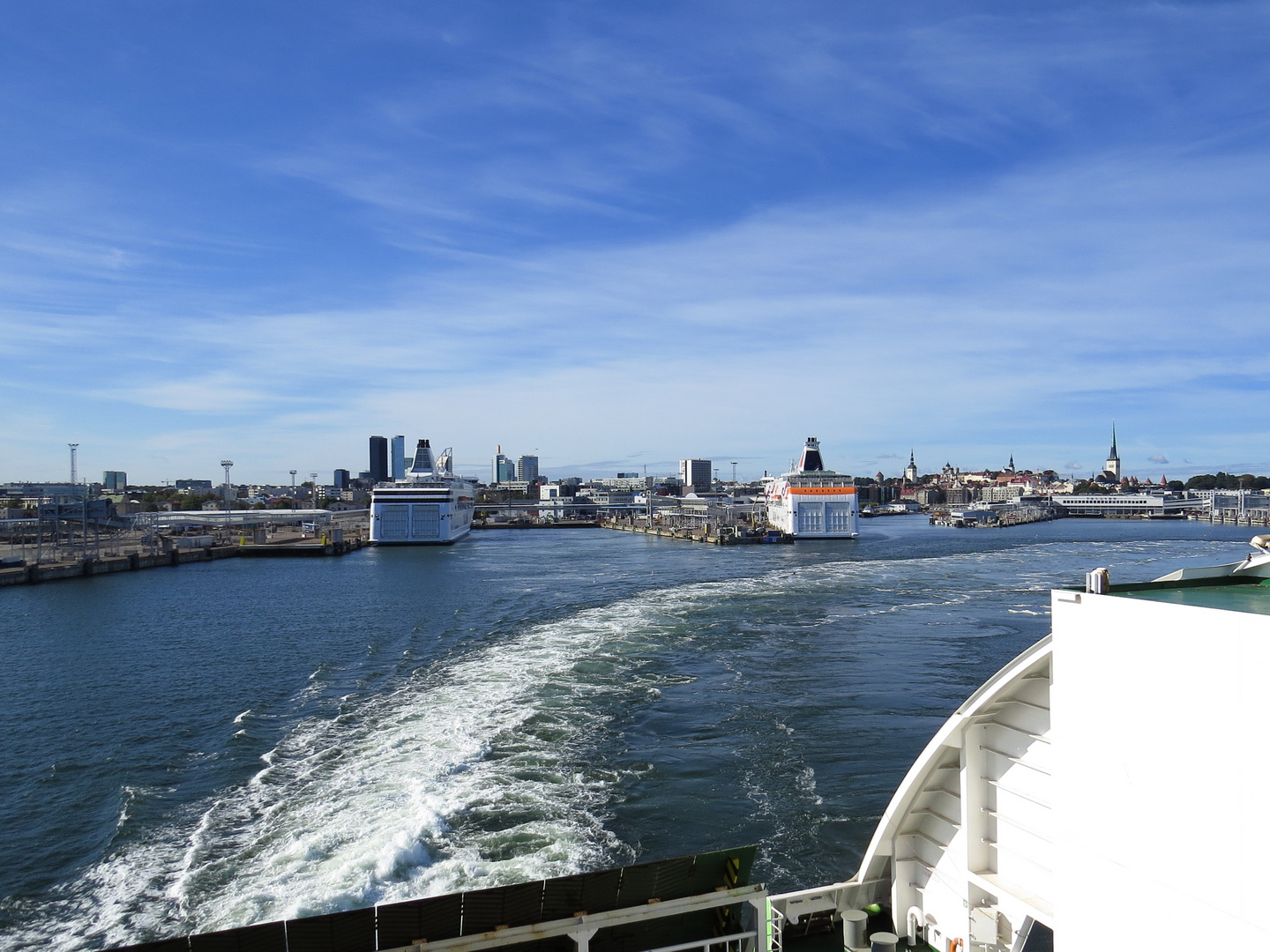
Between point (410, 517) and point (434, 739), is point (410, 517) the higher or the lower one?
the higher one

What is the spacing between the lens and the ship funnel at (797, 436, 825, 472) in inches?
2133

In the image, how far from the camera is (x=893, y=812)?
394 centimetres

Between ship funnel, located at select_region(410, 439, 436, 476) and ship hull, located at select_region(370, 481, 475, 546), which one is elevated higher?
ship funnel, located at select_region(410, 439, 436, 476)

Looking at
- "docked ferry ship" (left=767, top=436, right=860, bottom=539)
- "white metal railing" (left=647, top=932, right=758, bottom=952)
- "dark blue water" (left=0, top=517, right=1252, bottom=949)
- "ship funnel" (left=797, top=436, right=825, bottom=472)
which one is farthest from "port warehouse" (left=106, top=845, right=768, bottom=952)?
"ship funnel" (left=797, top=436, right=825, bottom=472)

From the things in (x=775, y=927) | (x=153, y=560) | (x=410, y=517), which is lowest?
(x=153, y=560)

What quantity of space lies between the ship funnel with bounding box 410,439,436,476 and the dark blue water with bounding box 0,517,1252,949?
1096 inches

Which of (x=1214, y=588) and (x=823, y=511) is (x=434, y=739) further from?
(x=823, y=511)

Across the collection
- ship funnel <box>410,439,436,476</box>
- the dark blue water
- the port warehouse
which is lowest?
the dark blue water

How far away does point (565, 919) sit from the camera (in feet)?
11.5

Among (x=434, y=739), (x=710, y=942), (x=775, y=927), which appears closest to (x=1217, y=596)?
(x=710, y=942)

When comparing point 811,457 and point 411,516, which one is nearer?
point 411,516

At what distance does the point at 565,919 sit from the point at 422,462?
158 ft

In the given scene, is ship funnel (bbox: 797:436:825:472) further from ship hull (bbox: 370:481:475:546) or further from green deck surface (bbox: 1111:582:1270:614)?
green deck surface (bbox: 1111:582:1270:614)

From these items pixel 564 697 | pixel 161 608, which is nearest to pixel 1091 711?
pixel 564 697
